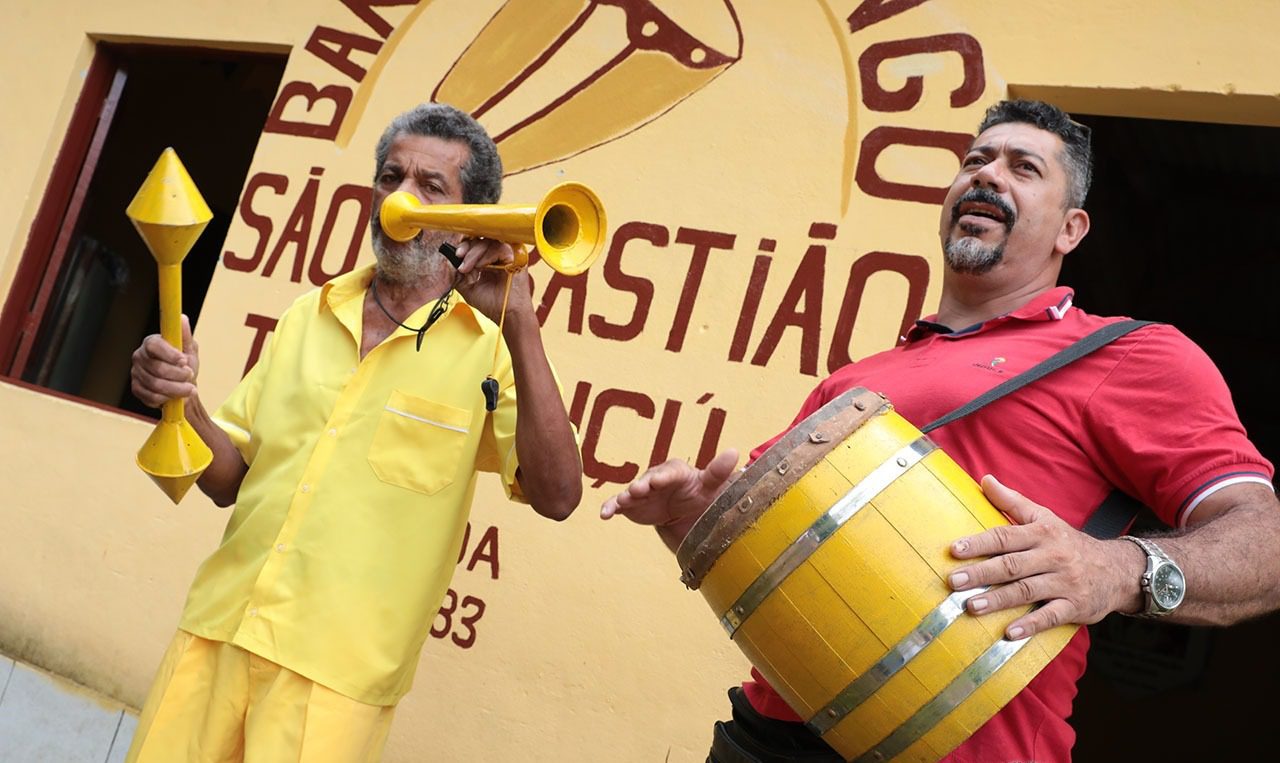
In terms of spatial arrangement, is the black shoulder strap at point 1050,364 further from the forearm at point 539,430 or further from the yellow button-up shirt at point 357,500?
the yellow button-up shirt at point 357,500

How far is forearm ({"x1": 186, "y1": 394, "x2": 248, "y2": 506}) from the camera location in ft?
7.79

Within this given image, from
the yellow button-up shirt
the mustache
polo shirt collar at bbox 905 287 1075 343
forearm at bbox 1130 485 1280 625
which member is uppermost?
the mustache

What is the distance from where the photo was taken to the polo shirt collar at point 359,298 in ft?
8.18

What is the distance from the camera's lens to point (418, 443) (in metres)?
2.38

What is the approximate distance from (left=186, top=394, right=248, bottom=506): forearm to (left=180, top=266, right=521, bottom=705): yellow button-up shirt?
4 centimetres

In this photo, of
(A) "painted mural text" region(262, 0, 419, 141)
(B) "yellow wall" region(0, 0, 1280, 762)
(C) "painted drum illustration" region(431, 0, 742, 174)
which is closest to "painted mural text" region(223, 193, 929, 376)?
(B) "yellow wall" region(0, 0, 1280, 762)

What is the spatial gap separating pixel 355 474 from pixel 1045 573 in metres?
1.35

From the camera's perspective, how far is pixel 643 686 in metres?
3.18

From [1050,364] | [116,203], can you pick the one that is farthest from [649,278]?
[116,203]

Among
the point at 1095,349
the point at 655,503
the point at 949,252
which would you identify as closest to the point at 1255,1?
the point at 949,252

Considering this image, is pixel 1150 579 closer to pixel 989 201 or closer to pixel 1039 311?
pixel 1039 311

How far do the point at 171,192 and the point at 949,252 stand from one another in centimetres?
131

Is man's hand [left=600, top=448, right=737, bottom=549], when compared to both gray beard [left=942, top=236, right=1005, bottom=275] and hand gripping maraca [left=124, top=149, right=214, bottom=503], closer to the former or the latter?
gray beard [left=942, top=236, right=1005, bottom=275]

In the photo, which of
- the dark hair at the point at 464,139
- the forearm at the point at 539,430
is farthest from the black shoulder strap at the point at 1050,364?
the dark hair at the point at 464,139
